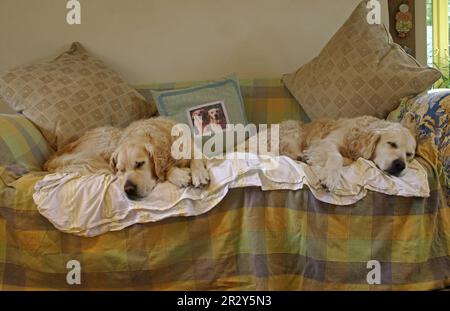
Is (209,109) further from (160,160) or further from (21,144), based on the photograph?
(21,144)

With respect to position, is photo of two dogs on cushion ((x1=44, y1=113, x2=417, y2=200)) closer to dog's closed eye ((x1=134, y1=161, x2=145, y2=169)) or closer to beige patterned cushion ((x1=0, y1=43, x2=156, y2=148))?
dog's closed eye ((x1=134, y1=161, x2=145, y2=169))

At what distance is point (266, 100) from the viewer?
210 centimetres

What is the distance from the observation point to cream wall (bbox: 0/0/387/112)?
2.25m

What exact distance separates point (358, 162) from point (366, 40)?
74cm

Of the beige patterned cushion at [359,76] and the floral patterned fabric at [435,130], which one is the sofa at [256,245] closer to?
the floral patterned fabric at [435,130]

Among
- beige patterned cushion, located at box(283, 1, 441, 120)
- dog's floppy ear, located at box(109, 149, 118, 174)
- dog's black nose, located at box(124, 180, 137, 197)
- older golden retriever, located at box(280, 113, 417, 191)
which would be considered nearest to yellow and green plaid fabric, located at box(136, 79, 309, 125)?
beige patterned cushion, located at box(283, 1, 441, 120)

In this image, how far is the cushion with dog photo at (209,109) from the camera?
1.83m

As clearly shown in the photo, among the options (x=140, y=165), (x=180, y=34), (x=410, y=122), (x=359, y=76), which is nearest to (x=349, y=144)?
(x=410, y=122)

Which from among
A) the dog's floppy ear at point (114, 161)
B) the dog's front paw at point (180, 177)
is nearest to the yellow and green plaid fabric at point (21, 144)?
the dog's floppy ear at point (114, 161)

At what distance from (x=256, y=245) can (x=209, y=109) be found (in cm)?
76

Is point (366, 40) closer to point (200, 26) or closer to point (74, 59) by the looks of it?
point (200, 26)

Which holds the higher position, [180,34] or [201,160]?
[180,34]

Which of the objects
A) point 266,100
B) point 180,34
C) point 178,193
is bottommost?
→ point 178,193

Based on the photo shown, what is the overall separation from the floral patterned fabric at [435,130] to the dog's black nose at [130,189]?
960mm
